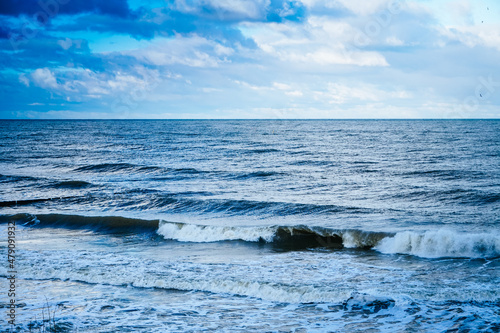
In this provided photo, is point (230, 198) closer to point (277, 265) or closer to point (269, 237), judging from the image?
point (269, 237)

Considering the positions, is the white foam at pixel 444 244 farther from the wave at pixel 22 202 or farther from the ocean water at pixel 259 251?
the wave at pixel 22 202

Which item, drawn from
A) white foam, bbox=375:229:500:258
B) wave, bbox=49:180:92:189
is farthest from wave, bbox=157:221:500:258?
wave, bbox=49:180:92:189

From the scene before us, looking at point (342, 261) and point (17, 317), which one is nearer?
point (17, 317)

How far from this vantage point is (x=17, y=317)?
9.02 meters

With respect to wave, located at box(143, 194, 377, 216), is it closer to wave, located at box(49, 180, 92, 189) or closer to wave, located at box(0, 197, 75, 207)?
wave, located at box(0, 197, 75, 207)

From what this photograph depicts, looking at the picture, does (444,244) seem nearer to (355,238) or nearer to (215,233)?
(355,238)

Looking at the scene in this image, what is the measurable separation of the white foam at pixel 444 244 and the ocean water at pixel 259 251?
0.14 feet

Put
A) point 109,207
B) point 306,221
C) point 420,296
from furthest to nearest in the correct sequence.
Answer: point 109,207 < point 306,221 < point 420,296

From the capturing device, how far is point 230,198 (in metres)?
23.2

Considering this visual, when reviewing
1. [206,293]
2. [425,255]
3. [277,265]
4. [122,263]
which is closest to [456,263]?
[425,255]

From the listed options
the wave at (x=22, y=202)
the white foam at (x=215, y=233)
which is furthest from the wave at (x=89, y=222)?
the wave at (x=22, y=202)

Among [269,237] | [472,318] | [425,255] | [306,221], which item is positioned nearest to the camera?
[472,318]

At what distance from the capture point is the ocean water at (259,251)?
30.2 ft

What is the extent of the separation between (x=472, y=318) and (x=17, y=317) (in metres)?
9.74
